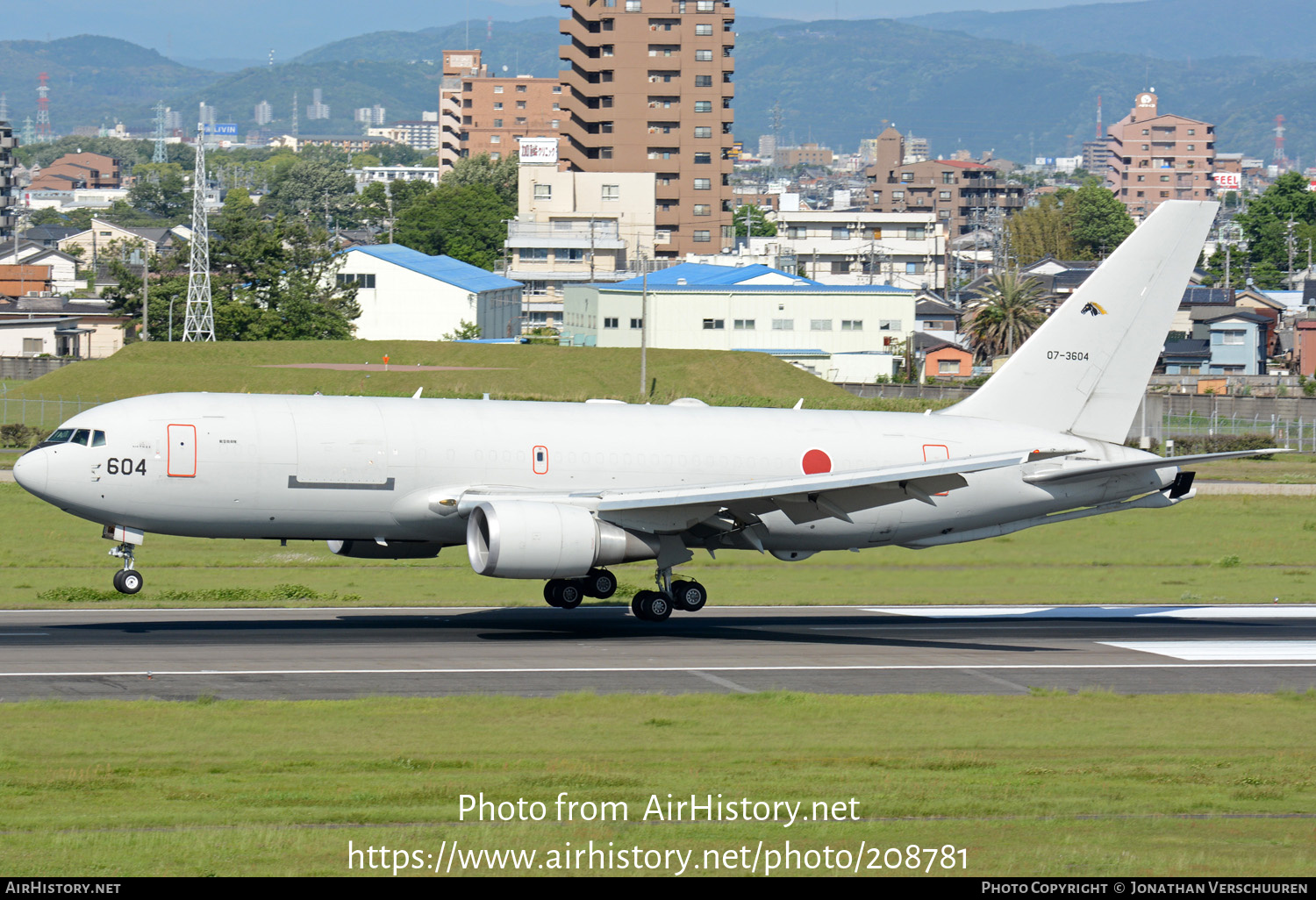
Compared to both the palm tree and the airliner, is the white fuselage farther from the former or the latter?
the palm tree

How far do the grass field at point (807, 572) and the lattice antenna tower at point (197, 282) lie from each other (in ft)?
228

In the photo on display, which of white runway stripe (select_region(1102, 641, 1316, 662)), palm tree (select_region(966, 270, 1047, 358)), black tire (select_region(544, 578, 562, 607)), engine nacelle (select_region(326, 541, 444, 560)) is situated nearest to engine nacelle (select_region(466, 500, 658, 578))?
engine nacelle (select_region(326, 541, 444, 560))

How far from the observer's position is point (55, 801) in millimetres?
19281

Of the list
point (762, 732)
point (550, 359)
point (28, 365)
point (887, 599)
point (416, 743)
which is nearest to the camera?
point (416, 743)

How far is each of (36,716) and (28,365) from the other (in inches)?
4542

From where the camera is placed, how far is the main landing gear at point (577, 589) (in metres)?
40.1

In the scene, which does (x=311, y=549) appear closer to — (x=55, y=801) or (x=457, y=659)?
(x=457, y=659)

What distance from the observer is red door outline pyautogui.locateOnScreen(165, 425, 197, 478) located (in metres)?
34.7

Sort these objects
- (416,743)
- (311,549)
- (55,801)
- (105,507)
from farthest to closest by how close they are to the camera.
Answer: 1. (311,549)
2. (105,507)
3. (416,743)
4. (55,801)

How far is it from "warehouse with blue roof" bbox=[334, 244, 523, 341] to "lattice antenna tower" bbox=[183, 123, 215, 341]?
950 inches

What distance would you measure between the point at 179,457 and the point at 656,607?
40.5 feet

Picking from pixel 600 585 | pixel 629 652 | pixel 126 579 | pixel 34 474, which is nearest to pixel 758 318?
pixel 600 585

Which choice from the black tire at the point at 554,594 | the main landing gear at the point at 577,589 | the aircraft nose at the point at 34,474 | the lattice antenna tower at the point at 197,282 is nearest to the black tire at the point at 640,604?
the main landing gear at the point at 577,589

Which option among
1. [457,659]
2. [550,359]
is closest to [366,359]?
[550,359]
